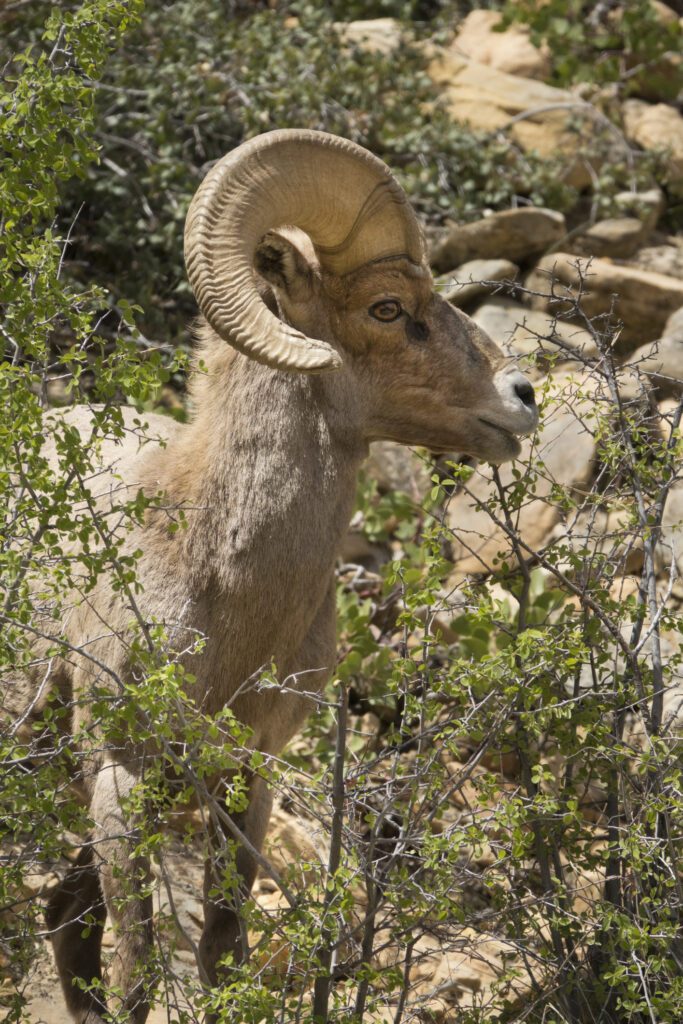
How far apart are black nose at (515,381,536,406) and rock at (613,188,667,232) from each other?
19.7ft

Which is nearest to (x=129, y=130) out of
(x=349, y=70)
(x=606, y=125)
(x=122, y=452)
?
(x=349, y=70)

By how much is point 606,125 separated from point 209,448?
7.25 m

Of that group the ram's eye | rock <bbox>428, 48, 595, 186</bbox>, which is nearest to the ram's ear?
the ram's eye

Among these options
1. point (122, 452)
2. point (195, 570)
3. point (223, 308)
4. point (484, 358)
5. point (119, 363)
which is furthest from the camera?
point (122, 452)

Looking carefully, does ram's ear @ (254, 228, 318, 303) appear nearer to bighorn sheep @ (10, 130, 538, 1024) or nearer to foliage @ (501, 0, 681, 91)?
bighorn sheep @ (10, 130, 538, 1024)

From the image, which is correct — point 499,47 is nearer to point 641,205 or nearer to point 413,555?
point 641,205

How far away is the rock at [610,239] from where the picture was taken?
34.6 feet

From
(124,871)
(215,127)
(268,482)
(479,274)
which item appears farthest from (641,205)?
(124,871)

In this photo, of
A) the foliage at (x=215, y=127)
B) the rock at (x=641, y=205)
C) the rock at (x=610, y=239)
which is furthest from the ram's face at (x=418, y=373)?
the rock at (x=641, y=205)

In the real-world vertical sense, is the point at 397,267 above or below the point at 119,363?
above

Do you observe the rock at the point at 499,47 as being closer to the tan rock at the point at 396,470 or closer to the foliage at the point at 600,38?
the foliage at the point at 600,38

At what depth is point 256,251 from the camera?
4.98 metres

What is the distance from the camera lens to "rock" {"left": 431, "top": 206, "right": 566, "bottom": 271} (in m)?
9.89

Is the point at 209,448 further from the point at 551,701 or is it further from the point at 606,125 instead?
the point at 606,125
